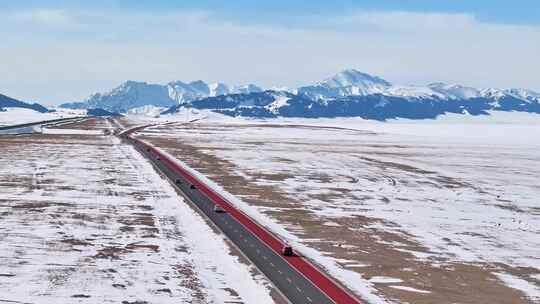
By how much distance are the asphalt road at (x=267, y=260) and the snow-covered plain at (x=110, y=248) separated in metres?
0.95

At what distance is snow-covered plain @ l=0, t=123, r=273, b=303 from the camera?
101ft

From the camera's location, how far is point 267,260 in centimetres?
3753

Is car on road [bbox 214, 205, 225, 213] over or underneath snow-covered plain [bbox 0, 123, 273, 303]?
over

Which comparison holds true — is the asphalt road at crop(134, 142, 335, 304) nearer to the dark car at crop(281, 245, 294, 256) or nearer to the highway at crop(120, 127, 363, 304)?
the highway at crop(120, 127, 363, 304)

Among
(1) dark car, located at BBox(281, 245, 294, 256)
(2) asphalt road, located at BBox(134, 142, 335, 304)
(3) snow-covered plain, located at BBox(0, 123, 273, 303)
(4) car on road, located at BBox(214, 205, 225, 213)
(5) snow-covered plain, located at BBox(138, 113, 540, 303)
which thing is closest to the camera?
(3) snow-covered plain, located at BBox(0, 123, 273, 303)

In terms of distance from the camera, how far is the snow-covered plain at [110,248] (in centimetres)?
3084

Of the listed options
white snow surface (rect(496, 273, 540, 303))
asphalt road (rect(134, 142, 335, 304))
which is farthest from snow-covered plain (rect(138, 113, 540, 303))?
asphalt road (rect(134, 142, 335, 304))

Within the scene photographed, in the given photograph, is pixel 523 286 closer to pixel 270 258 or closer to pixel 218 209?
pixel 270 258

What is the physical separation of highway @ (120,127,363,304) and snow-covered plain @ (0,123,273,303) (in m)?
1.05

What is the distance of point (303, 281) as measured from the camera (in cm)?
3344

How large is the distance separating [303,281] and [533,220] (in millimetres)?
32304

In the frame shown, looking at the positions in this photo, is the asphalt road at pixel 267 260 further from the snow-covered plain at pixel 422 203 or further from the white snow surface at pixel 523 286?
the white snow surface at pixel 523 286

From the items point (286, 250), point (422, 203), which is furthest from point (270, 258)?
point (422, 203)

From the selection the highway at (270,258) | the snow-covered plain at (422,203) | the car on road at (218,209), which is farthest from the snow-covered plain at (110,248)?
the snow-covered plain at (422,203)
